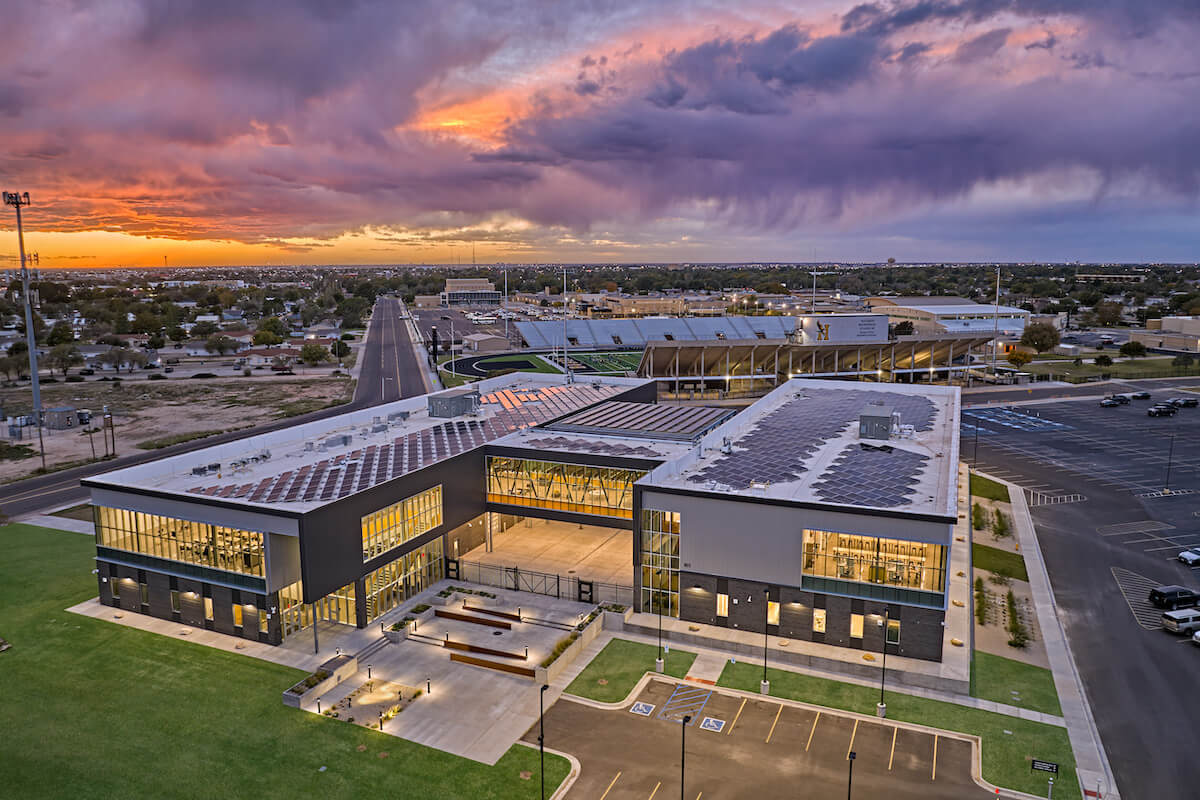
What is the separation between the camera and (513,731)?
35469mm

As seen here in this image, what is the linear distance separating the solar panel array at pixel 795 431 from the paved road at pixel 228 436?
6323 centimetres

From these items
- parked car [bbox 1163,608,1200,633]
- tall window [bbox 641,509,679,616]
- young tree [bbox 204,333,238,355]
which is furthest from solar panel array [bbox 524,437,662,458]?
young tree [bbox 204,333,238,355]

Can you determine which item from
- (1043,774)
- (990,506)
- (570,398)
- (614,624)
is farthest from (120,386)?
(1043,774)

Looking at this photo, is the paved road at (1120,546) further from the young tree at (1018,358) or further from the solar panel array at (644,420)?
the young tree at (1018,358)

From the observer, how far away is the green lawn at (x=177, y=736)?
3131 cm

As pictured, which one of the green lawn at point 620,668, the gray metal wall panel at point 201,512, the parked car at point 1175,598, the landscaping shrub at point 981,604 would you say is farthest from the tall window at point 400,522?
the parked car at point 1175,598

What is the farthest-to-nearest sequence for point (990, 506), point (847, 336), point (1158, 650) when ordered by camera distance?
1. point (847, 336)
2. point (990, 506)
3. point (1158, 650)

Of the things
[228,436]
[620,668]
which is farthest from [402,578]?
[228,436]

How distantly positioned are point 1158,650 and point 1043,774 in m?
17.7

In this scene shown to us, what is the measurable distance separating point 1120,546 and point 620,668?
147 ft

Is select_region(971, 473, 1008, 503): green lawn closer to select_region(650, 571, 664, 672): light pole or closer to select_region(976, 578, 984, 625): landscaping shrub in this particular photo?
select_region(976, 578, 984, 625): landscaping shrub

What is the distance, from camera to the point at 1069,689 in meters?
39.1

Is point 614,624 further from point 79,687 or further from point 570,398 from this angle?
point 570,398

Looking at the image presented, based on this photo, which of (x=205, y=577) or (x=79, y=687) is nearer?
(x=79, y=687)
